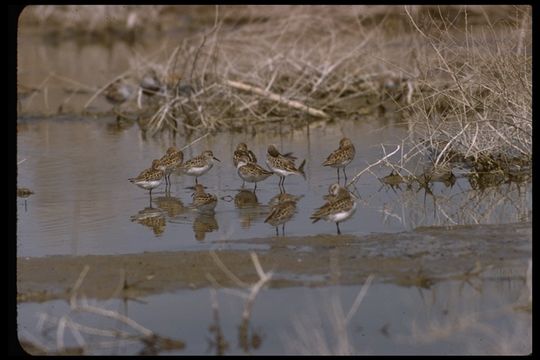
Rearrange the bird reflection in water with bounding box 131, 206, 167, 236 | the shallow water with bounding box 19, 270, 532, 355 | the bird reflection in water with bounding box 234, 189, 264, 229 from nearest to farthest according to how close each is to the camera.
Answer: the shallow water with bounding box 19, 270, 532, 355 < the bird reflection in water with bounding box 131, 206, 167, 236 < the bird reflection in water with bounding box 234, 189, 264, 229

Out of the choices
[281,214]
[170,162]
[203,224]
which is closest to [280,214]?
[281,214]

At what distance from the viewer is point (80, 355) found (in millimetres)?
7695

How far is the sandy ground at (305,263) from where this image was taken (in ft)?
29.9

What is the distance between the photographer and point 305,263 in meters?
9.63

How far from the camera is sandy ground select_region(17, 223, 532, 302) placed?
9.12 meters

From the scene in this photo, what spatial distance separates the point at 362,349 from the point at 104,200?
647cm

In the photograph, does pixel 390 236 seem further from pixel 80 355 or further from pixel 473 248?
pixel 80 355

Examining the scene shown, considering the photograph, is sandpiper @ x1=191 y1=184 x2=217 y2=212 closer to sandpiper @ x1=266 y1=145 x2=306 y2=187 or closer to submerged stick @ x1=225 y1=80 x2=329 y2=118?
sandpiper @ x1=266 y1=145 x2=306 y2=187

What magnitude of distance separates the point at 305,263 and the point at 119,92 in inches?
547

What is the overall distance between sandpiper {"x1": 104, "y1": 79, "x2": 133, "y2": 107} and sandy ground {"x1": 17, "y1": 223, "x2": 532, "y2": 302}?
12.7 meters

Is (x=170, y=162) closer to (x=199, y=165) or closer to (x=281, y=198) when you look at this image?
(x=199, y=165)

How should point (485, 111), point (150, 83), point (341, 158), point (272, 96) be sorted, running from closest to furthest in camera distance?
1. point (485, 111)
2. point (341, 158)
3. point (272, 96)
4. point (150, 83)

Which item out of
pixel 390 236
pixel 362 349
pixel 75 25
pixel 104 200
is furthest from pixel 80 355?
pixel 75 25

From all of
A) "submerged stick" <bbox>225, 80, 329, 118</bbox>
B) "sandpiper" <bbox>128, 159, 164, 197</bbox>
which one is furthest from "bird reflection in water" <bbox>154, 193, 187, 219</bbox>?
"submerged stick" <bbox>225, 80, 329, 118</bbox>
